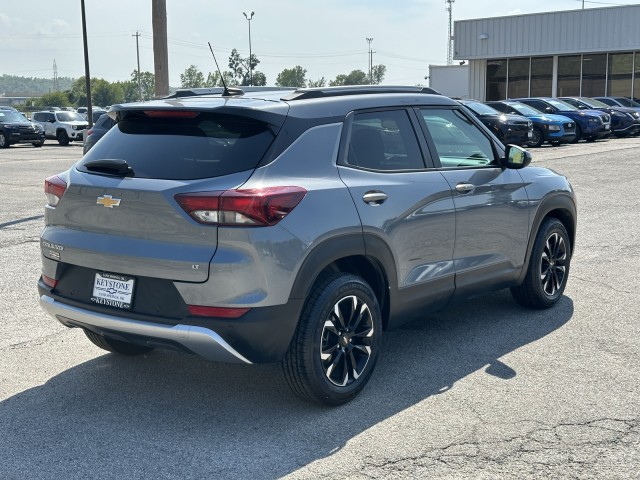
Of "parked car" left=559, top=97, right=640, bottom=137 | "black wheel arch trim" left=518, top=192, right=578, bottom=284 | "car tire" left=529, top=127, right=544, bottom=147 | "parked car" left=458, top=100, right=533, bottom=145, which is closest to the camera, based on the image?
"black wheel arch trim" left=518, top=192, right=578, bottom=284

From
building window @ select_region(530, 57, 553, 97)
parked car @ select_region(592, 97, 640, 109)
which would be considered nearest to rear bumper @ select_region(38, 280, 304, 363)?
parked car @ select_region(592, 97, 640, 109)

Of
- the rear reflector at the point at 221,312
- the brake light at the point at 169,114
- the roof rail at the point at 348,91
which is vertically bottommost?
the rear reflector at the point at 221,312

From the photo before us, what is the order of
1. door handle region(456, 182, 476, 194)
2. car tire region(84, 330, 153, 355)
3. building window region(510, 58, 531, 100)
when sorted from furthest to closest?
1. building window region(510, 58, 531, 100)
2. door handle region(456, 182, 476, 194)
3. car tire region(84, 330, 153, 355)

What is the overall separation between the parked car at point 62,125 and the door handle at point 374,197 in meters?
34.5

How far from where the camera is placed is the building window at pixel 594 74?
46.1 metres

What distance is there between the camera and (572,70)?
4734cm

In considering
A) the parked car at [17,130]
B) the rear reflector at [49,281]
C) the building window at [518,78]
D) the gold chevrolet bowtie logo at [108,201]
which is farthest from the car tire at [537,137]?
the building window at [518,78]

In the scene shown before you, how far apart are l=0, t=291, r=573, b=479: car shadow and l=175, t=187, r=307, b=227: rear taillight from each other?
43.7 inches

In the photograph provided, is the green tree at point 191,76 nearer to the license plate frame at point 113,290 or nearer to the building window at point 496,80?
the building window at point 496,80

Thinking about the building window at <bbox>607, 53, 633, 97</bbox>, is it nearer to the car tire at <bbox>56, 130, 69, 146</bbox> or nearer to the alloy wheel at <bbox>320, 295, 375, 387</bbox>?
the car tire at <bbox>56, 130, 69, 146</bbox>

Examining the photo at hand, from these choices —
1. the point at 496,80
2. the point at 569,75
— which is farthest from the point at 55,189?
the point at 496,80

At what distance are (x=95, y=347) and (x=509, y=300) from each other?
3.38 metres

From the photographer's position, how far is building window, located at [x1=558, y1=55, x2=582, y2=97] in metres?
47.2

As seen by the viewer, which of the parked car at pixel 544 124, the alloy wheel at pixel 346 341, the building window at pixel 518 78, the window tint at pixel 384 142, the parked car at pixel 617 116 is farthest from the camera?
the building window at pixel 518 78
